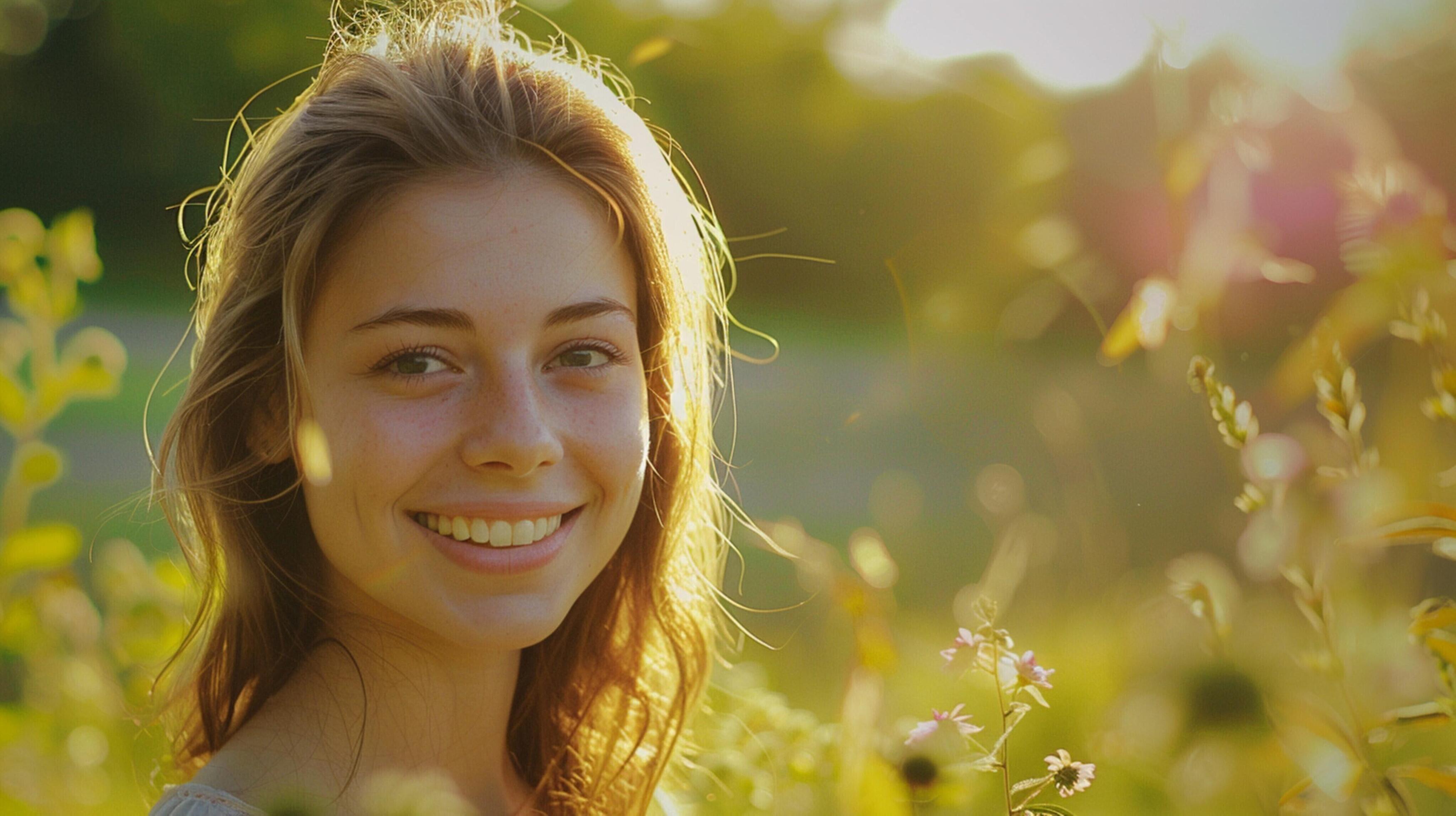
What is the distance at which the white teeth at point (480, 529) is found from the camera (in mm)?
1166

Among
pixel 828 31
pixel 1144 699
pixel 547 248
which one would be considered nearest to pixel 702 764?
pixel 547 248

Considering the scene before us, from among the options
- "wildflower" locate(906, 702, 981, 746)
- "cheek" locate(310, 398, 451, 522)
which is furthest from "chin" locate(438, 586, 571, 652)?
"wildflower" locate(906, 702, 981, 746)

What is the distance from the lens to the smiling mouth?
3.83ft

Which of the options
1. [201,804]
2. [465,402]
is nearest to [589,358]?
[465,402]

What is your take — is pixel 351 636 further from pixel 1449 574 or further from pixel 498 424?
pixel 1449 574

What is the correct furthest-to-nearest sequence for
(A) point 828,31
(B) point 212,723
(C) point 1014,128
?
(A) point 828,31
(C) point 1014,128
(B) point 212,723

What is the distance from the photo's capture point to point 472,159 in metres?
1.24

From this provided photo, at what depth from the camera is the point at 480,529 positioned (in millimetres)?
1170

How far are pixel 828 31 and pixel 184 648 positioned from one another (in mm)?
6371

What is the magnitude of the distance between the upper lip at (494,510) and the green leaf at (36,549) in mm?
300

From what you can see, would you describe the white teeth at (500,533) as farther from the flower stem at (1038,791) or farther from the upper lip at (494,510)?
the flower stem at (1038,791)

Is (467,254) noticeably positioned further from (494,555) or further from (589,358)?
(494,555)

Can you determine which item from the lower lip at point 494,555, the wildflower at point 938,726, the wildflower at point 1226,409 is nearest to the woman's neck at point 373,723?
the lower lip at point 494,555

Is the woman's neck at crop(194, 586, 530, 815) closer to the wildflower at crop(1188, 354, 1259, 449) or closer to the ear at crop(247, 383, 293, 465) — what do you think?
the ear at crop(247, 383, 293, 465)
